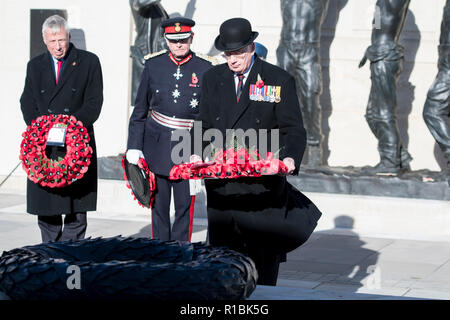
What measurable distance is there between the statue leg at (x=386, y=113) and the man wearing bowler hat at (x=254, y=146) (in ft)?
14.0

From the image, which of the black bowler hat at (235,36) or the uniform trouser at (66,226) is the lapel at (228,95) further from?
the uniform trouser at (66,226)

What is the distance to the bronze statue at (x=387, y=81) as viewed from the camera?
27.6ft

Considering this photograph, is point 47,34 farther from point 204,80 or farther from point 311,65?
point 311,65

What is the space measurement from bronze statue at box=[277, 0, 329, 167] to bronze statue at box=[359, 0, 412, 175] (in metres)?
0.55

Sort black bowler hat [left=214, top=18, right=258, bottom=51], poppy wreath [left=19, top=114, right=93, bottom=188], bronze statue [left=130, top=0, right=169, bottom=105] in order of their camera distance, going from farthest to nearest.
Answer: bronze statue [left=130, top=0, right=169, bottom=105], poppy wreath [left=19, top=114, right=93, bottom=188], black bowler hat [left=214, top=18, right=258, bottom=51]

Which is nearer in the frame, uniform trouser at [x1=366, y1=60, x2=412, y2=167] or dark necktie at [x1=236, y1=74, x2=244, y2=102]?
dark necktie at [x1=236, y1=74, x2=244, y2=102]

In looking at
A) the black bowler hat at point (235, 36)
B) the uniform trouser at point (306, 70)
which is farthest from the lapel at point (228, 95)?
the uniform trouser at point (306, 70)

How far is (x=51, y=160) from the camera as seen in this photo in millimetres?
5434

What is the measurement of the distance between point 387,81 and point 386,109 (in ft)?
0.95

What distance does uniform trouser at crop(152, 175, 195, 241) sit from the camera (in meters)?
5.79

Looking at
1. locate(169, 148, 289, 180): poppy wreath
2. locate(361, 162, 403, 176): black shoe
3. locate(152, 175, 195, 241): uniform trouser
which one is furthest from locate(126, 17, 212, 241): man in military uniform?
locate(361, 162, 403, 176): black shoe

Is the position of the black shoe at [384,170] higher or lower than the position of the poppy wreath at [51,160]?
lower

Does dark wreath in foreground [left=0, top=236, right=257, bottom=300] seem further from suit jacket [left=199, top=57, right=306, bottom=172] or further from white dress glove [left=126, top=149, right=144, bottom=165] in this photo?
white dress glove [left=126, top=149, right=144, bottom=165]

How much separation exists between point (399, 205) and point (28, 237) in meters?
3.26
